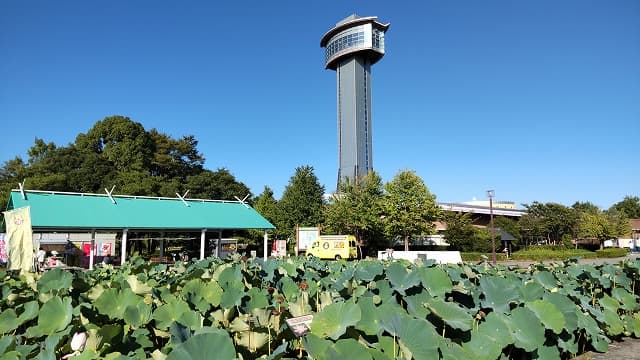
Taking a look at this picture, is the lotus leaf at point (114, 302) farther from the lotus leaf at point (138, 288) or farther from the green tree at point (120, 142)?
the green tree at point (120, 142)

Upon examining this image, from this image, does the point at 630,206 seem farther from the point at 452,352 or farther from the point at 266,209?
the point at 452,352

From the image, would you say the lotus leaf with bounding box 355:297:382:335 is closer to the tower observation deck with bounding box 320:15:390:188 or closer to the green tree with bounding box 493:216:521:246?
the green tree with bounding box 493:216:521:246

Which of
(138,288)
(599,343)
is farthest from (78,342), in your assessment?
(599,343)

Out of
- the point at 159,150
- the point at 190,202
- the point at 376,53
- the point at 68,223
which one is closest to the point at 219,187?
the point at 159,150

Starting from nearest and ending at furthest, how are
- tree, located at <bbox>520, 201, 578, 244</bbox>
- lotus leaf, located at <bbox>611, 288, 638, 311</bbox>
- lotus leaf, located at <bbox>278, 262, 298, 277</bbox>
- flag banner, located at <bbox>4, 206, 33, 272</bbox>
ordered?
lotus leaf, located at <bbox>278, 262, 298, 277</bbox> < lotus leaf, located at <bbox>611, 288, 638, 311</bbox> < flag banner, located at <bbox>4, 206, 33, 272</bbox> < tree, located at <bbox>520, 201, 578, 244</bbox>

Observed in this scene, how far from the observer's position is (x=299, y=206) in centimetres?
3603

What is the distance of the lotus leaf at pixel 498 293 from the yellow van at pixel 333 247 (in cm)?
2518

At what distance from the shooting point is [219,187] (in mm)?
43281

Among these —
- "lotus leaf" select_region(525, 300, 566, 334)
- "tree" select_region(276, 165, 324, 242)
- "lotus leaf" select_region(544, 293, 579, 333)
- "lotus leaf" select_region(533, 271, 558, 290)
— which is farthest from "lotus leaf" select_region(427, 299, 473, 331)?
"tree" select_region(276, 165, 324, 242)

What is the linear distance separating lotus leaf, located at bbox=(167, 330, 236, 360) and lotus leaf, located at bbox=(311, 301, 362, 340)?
2.38 ft

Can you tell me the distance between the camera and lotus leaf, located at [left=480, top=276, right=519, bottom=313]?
368 centimetres

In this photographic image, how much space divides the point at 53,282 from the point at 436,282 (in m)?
3.30

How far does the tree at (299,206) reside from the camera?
35.8 m

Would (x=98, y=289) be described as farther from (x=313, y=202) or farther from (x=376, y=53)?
(x=376, y=53)
